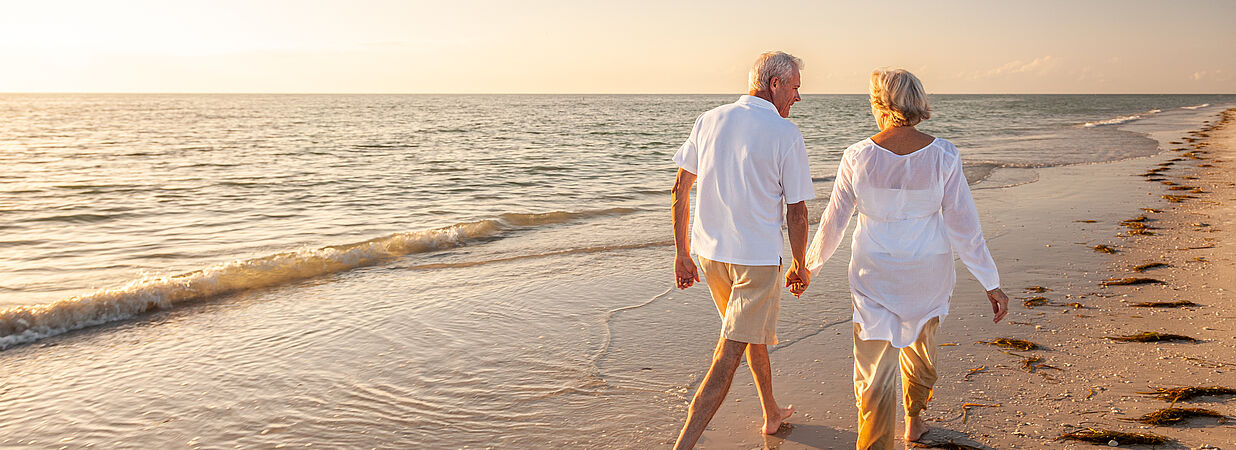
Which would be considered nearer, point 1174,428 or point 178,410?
point 1174,428

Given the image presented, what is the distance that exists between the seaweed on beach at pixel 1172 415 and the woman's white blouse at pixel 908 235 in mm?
1306

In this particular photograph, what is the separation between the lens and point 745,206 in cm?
292

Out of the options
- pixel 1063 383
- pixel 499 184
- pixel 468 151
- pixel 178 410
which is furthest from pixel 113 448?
pixel 468 151

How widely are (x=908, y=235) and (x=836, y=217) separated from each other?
307 mm

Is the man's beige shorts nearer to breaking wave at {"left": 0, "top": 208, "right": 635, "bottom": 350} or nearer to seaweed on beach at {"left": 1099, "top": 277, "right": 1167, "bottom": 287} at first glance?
seaweed on beach at {"left": 1099, "top": 277, "right": 1167, "bottom": 287}

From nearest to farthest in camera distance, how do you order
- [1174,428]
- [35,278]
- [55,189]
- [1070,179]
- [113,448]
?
[1174,428] → [113,448] → [35,278] → [1070,179] → [55,189]

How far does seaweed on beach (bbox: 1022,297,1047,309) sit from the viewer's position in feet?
18.1

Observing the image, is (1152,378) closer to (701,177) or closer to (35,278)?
(701,177)

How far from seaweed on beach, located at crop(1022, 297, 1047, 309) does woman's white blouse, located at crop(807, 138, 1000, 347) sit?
10.0 ft

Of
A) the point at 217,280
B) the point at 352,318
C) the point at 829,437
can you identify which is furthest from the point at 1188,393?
the point at 217,280

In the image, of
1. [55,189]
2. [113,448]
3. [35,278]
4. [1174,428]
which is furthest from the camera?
[55,189]

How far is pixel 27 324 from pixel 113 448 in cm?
317

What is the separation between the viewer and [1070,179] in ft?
45.2

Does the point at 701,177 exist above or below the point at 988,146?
above
